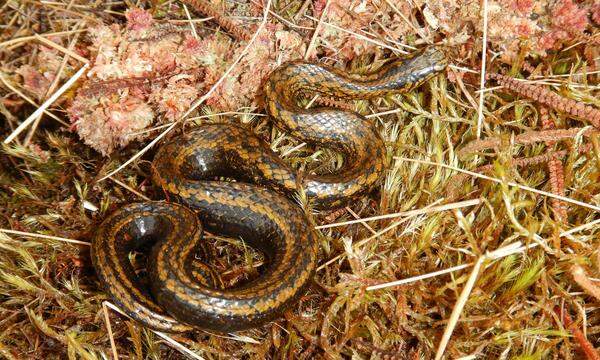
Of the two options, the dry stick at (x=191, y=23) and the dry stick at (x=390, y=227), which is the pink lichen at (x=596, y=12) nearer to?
the dry stick at (x=390, y=227)

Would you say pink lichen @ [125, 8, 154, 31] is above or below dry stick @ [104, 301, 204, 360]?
above

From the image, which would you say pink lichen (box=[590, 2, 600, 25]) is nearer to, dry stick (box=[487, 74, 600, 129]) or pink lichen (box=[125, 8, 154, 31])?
dry stick (box=[487, 74, 600, 129])

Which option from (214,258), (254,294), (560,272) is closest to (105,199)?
(214,258)

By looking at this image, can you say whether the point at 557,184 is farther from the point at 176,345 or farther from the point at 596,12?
the point at 176,345

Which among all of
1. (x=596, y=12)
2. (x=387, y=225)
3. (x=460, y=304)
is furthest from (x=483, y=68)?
(x=460, y=304)

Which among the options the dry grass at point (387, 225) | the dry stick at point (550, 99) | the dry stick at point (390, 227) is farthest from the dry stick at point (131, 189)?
the dry stick at point (550, 99)

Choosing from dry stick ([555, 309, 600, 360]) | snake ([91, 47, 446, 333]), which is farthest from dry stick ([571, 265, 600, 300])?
snake ([91, 47, 446, 333])
